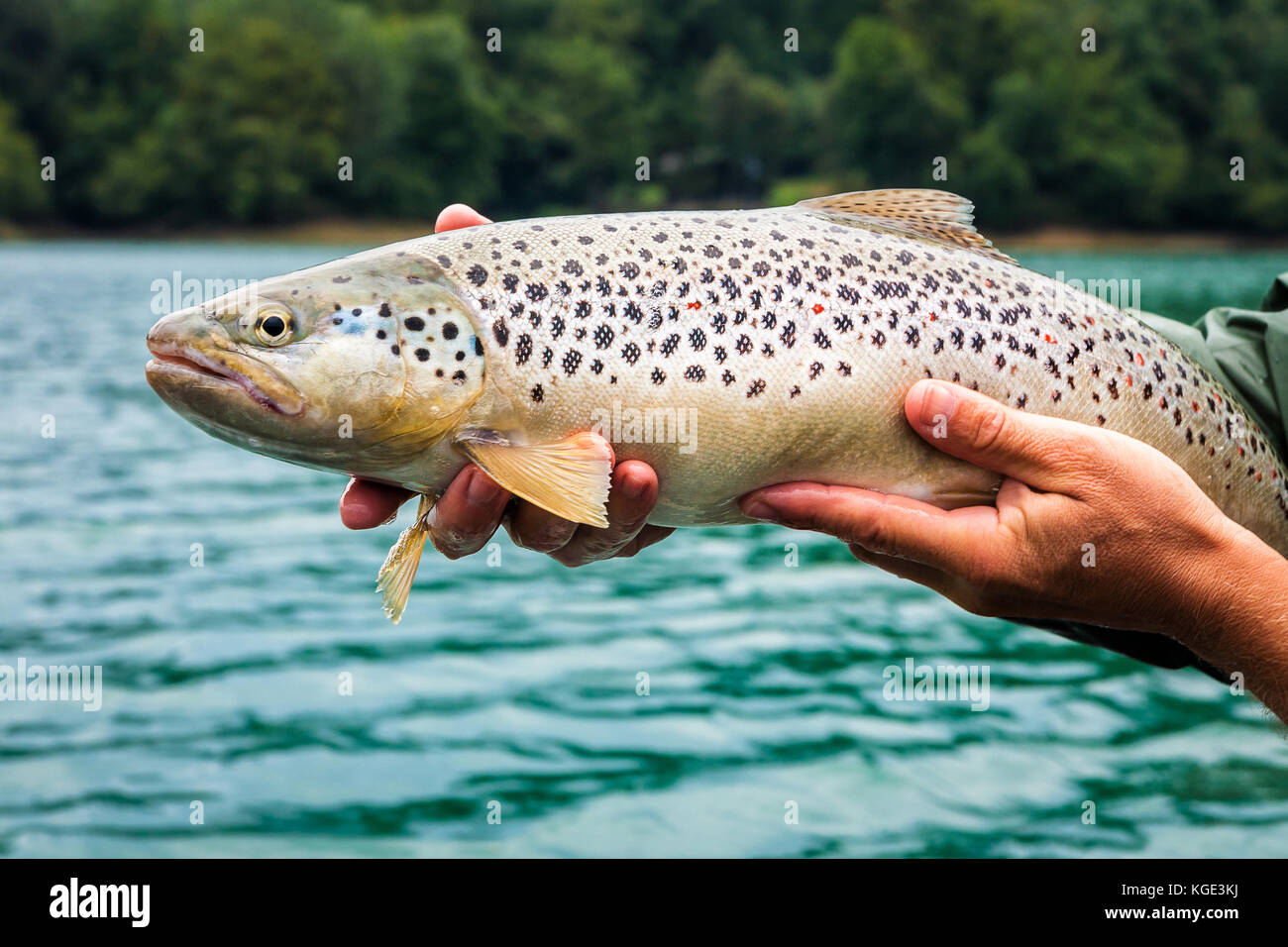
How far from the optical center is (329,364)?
3850mm

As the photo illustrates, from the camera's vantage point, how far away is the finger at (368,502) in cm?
432

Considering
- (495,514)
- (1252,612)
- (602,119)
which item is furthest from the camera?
(602,119)

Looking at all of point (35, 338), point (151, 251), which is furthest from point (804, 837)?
point (151, 251)

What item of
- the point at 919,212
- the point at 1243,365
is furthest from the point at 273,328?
the point at 1243,365

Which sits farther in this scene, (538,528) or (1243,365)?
(1243,365)

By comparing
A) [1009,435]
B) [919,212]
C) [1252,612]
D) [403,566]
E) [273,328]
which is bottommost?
[1252,612]

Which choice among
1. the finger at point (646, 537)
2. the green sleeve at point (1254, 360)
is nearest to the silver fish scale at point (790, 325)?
the green sleeve at point (1254, 360)

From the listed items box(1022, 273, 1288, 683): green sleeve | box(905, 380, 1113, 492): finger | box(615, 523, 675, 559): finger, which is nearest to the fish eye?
box(615, 523, 675, 559): finger

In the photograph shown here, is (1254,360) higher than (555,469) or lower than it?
higher

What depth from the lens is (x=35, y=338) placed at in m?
40.5

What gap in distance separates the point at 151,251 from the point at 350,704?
3390 inches

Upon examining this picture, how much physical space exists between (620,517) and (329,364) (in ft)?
3.37

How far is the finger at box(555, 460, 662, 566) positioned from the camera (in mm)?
4008

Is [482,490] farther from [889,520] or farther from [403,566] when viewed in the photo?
[889,520]
